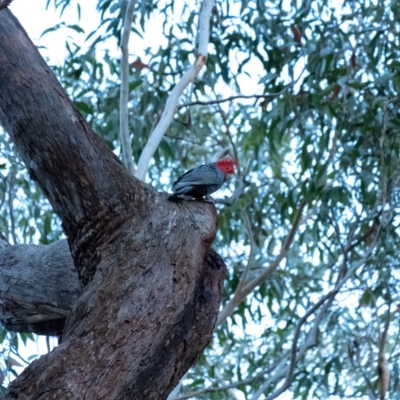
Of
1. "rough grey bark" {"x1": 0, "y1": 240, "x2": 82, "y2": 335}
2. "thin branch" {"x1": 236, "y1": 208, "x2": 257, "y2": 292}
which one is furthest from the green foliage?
"rough grey bark" {"x1": 0, "y1": 240, "x2": 82, "y2": 335}

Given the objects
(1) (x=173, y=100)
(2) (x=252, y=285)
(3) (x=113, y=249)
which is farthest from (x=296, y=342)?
(3) (x=113, y=249)

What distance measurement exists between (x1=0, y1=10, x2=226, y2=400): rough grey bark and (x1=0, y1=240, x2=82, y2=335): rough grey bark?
0.27 metres

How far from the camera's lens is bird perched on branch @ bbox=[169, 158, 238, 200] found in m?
2.12

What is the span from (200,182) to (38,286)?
51cm

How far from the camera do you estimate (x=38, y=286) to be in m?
2.20

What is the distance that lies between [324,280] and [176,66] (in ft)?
5.13

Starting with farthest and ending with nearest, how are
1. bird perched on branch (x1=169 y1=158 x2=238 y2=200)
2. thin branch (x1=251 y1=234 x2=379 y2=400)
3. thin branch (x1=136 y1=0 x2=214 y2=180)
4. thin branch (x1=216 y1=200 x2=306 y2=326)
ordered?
thin branch (x1=216 y1=200 x2=306 y2=326)
thin branch (x1=251 y1=234 x2=379 y2=400)
thin branch (x1=136 y1=0 x2=214 y2=180)
bird perched on branch (x1=169 y1=158 x2=238 y2=200)

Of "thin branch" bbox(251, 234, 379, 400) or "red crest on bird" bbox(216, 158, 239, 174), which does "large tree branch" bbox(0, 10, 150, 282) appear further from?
"thin branch" bbox(251, 234, 379, 400)

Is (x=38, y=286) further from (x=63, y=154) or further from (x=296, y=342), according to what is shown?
(x=296, y=342)

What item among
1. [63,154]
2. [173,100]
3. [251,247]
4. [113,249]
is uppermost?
[251,247]

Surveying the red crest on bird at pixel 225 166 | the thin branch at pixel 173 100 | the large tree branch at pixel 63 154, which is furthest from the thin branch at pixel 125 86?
the large tree branch at pixel 63 154

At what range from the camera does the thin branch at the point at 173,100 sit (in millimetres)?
2959

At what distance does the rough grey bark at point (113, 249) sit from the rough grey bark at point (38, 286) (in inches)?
10.8

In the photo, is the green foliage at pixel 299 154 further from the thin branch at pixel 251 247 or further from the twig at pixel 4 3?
the twig at pixel 4 3
